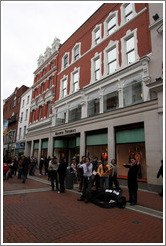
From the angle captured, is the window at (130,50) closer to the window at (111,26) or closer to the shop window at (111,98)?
the shop window at (111,98)

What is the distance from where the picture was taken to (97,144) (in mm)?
14156

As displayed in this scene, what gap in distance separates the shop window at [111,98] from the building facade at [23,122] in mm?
20004

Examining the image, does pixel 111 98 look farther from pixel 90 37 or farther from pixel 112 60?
pixel 90 37

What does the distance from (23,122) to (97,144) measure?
22271 mm

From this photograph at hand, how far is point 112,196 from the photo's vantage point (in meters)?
6.41

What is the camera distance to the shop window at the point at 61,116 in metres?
19.5

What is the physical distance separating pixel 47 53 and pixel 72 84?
12922 millimetres

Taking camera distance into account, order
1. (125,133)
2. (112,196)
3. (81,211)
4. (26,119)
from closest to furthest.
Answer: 1. (81,211)
2. (112,196)
3. (125,133)
4. (26,119)

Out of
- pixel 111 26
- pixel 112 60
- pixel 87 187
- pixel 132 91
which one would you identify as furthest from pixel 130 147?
pixel 111 26

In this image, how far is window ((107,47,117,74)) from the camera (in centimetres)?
1395

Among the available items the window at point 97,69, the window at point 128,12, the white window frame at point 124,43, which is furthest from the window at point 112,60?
the window at point 128,12

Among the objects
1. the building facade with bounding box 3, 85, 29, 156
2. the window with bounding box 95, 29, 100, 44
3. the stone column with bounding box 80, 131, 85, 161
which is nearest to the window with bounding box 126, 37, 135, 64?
the window with bounding box 95, 29, 100, 44

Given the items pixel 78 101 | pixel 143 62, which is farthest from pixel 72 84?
pixel 143 62

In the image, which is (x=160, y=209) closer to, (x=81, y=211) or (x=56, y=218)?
(x=81, y=211)
